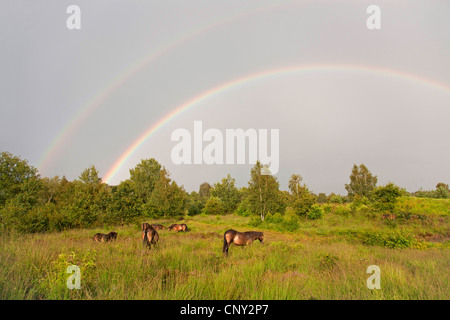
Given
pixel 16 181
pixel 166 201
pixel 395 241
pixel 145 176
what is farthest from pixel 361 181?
pixel 16 181

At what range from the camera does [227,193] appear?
68.1 m

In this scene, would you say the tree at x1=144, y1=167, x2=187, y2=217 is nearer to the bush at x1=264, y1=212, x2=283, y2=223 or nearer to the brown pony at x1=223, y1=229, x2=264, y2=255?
the bush at x1=264, y1=212, x2=283, y2=223

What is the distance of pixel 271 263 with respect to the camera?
6.76 m

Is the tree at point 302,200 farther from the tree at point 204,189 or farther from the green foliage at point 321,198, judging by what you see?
the tree at point 204,189

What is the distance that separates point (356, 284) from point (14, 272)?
23.8 feet

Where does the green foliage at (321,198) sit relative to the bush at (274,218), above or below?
below

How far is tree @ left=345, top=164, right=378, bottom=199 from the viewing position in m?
54.3

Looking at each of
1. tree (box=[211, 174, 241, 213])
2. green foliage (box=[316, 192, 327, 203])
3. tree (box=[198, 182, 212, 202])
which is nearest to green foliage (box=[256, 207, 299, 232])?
tree (box=[211, 174, 241, 213])

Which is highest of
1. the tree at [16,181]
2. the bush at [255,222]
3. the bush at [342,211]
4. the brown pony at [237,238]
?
the tree at [16,181]

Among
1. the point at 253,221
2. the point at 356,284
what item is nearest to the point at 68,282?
the point at 356,284

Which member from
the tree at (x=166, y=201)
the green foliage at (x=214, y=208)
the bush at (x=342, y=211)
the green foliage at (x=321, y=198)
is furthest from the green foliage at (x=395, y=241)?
the green foliage at (x=321, y=198)

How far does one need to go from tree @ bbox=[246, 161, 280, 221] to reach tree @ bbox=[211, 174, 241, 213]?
29797 mm

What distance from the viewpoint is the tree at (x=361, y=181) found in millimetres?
54344
